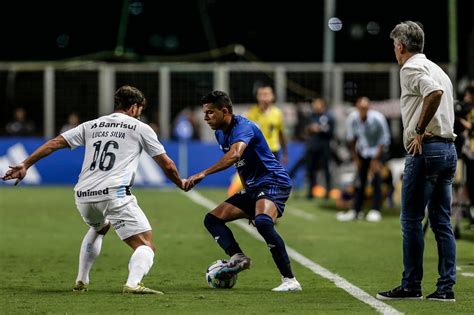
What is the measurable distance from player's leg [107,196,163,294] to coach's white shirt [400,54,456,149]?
235 cm

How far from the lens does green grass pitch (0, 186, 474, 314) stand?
10.2 metres

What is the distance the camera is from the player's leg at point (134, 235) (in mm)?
10766

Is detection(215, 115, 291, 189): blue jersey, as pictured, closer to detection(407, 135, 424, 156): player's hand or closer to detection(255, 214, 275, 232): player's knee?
Result: detection(255, 214, 275, 232): player's knee

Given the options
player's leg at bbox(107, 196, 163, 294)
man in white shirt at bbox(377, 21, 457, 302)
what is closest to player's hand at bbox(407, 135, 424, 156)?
man in white shirt at bbox(377, 21, 457, 302)

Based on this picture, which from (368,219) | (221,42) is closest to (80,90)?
(221,42)

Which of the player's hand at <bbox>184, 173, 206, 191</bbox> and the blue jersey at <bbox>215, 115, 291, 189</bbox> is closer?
the player's hand at <bbox>184, 173, 206, 191</bbox>

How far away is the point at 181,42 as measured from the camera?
4025 centimetres

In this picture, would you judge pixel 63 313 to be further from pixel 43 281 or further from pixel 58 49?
pixel 58 49

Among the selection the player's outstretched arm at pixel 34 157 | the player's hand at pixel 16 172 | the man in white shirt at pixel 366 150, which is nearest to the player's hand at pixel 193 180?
the player's outstretched arm at pixel 34 157

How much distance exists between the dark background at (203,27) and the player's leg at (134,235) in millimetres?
27376

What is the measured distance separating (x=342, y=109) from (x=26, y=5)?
12.0 m

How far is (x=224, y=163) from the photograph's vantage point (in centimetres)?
1095

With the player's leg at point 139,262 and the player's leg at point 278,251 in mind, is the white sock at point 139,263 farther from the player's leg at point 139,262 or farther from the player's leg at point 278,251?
the player's leg at point 278,251

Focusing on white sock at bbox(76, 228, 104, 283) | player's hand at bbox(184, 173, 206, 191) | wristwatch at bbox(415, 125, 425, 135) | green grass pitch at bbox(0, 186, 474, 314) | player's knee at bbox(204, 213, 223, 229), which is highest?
wristwatch at bbox(415, 125, 425, 135)
